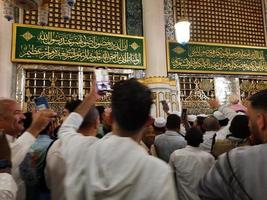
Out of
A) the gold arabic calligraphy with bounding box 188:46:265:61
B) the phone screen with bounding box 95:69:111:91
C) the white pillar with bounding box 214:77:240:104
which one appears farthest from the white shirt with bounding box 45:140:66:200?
the white pillar with bounding box 214:77:240:104

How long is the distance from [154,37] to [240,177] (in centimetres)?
582

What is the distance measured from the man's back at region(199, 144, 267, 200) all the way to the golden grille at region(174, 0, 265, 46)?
6.82 m

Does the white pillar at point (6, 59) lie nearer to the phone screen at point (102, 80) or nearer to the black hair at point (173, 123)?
the black hair at point (173, 123)

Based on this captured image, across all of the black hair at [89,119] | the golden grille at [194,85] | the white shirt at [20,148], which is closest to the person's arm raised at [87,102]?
the black hair at [89,119]

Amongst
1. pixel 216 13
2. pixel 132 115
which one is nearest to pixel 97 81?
pixel 132 115

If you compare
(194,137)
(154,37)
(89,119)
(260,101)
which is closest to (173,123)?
(194,137)

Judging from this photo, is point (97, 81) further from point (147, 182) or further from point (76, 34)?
point (76, 34)

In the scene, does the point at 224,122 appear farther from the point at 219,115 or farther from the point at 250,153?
the point at 250,153

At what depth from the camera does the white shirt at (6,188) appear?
3.68 ft

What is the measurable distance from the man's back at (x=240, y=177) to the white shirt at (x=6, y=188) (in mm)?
711

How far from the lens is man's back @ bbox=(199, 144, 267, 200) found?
963 millimetres

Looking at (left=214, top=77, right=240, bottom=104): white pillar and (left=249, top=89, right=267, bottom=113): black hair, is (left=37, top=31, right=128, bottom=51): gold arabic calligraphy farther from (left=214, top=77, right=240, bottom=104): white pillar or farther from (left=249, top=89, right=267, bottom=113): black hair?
(left=249, top=89, right=267, bottom=113): black hair

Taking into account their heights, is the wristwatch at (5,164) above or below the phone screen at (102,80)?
below

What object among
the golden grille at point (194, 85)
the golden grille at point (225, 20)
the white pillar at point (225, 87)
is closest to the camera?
the golden grille at point (194, 85)
